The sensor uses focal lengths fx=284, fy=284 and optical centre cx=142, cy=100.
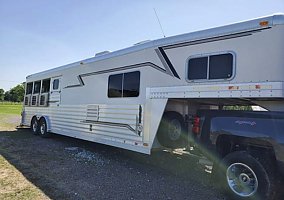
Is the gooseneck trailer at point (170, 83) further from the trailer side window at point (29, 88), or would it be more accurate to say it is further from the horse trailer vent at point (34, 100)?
the trailer side window at point (29, 88)

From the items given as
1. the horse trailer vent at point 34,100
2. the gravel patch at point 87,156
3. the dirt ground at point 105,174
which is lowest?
the dirt ground at point 105,174

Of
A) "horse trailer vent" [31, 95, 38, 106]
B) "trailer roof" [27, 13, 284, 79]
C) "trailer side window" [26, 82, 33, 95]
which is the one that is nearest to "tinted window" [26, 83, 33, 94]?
"trailer side window" [26, 82, 33, 95]

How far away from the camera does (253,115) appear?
180 inches

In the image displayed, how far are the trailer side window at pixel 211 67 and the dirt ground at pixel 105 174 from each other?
1.99m

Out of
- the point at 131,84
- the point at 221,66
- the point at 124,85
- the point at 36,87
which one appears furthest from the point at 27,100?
the point at 221,66

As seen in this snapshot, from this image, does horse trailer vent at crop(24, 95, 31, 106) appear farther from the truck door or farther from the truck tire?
the truck tire

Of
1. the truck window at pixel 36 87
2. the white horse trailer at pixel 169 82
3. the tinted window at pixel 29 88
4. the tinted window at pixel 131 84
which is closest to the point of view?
the white horse trailer at pixel 169 82

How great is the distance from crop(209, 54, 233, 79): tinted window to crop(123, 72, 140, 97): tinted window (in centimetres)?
213

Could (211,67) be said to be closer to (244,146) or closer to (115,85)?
(244,146)

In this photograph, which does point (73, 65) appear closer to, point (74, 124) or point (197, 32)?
point (74, 124)

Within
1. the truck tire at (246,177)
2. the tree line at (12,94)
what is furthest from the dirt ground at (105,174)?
the tree line at (12,94)

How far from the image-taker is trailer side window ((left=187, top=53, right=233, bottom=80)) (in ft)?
16.8

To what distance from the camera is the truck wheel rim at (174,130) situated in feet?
20.9

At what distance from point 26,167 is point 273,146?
208 inches
